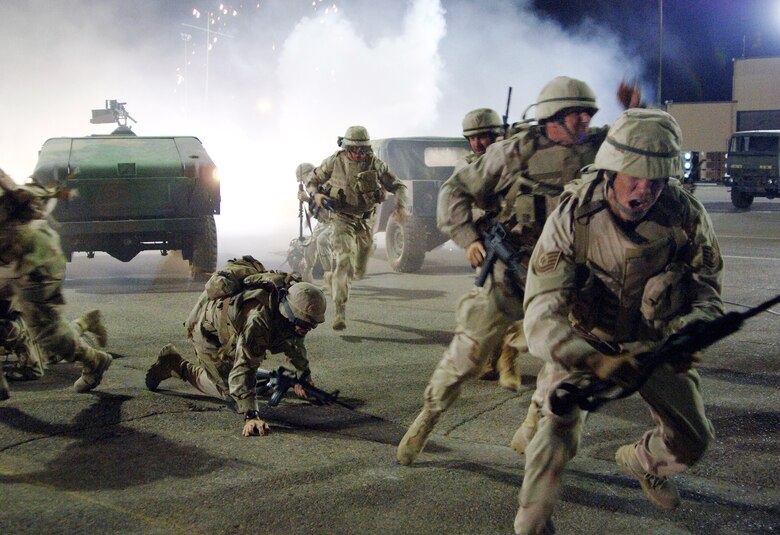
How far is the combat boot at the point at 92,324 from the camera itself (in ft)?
21.5

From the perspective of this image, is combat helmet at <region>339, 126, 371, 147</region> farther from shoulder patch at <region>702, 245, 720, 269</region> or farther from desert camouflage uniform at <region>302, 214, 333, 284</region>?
shoulder patch at <region>702, 245, 720, 269</region>

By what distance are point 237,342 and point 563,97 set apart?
2.26 metres

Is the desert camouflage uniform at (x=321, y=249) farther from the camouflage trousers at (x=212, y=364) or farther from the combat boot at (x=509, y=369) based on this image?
the camouflage trousers at (x=212, y=364)

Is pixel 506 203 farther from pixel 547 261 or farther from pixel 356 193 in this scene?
pixel 356 193

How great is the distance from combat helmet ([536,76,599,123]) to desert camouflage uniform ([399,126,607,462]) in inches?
5.8

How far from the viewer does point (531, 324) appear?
346 centimetres

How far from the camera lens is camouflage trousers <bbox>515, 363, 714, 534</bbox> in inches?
136

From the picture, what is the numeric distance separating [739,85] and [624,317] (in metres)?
47.3

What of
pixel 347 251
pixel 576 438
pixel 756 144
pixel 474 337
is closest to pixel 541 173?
pixel 474 337

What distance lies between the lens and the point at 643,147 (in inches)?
139

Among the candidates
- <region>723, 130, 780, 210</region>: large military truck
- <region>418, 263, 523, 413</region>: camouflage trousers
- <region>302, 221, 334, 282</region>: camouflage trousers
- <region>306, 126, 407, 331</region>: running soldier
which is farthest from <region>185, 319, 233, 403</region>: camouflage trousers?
<region>723, 130, 780, 210</region>: large military truck

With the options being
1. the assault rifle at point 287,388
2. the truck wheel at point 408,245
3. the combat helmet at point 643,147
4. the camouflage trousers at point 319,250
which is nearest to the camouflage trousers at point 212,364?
the assault rifle at point 287,388

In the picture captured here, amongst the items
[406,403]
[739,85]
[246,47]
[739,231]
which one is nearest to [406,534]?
[406,403]

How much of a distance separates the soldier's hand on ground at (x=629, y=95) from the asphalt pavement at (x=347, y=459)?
1.82 m
